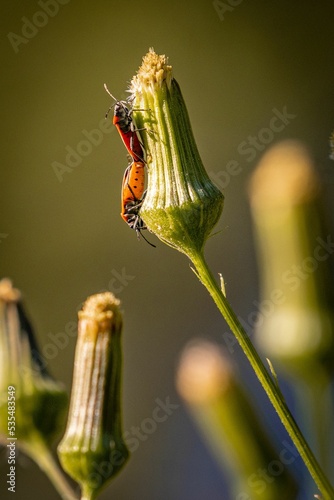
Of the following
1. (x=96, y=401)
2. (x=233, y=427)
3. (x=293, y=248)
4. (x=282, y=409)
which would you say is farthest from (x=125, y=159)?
(x=282, y=409)

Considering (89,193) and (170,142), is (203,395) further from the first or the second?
(89,193)

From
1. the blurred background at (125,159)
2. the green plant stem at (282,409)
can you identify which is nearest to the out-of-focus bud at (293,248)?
the green plant stem at (282,409)

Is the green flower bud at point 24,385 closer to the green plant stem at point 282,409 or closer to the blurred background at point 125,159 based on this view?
the green plant stem at point 282,409

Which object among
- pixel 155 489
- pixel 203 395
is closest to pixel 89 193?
pixel 155 489

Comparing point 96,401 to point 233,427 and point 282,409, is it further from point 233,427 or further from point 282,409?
point 233,427

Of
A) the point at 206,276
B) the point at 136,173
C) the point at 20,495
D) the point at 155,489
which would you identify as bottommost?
the point at 155,489

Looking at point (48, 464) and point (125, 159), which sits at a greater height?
point (125, 159)

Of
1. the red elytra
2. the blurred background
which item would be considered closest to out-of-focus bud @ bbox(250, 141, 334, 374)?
the red elytra
